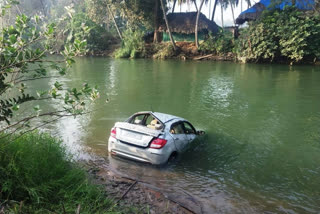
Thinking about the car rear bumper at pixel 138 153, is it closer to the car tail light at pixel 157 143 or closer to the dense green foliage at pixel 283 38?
the car tail light at pixel 157 143

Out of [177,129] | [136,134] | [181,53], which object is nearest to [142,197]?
[136,134]

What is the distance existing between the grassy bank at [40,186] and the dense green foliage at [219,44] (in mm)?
32843

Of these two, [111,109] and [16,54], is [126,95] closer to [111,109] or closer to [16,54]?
[111,109]

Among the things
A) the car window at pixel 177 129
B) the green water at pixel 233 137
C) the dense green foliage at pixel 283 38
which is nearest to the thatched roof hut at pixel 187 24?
the dense green foliage at pixel 283 38

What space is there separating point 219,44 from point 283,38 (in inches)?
319

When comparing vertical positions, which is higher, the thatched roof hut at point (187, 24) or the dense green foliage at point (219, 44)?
the thatched roof hut at point (187, 24)

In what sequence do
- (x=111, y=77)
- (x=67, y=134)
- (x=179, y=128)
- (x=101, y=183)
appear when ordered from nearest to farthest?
(x=101, y=183)
(x=179, y=128)
(x=67, y=134)
(x=111, y=77)

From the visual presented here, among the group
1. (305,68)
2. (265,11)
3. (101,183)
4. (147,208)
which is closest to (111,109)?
(101,183)

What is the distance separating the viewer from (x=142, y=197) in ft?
19.0

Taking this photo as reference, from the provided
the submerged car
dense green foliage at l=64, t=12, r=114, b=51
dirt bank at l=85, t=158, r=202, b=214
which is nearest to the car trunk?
the submerged car

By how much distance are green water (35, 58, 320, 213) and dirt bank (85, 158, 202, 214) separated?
1.20 ft

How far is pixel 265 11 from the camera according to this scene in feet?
110

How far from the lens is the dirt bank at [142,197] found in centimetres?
535

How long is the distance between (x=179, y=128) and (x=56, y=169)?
4.26 m
